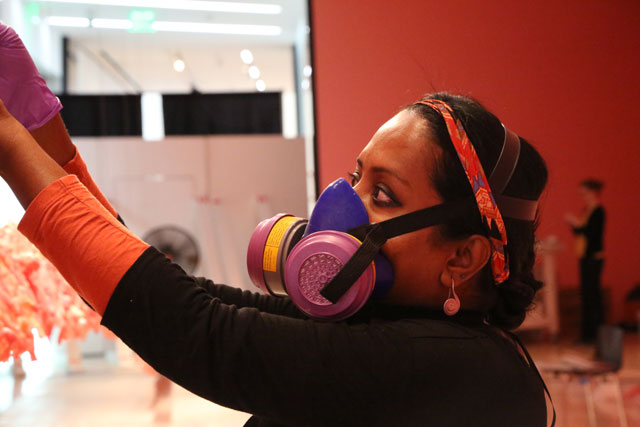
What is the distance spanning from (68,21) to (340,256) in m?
4.66

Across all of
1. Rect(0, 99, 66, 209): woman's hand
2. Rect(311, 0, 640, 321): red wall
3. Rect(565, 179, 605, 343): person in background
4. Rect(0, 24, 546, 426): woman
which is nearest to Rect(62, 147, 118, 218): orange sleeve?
Rect(0, 24, 546, 426): woman

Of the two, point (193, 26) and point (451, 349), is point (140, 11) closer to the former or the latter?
point (193, 26)

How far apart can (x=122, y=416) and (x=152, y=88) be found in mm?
2788

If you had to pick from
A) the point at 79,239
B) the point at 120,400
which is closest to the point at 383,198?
the point at 79,239

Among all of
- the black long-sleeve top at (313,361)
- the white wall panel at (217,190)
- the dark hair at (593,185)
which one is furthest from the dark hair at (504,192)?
the dark hair at (593,185)

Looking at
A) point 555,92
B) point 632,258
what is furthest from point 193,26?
point 632,258

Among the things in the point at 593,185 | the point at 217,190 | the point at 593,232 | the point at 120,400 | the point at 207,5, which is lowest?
the point at 120,400

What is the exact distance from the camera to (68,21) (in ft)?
15.5

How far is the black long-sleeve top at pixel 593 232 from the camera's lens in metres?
5.79

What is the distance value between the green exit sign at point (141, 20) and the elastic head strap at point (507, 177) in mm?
4687

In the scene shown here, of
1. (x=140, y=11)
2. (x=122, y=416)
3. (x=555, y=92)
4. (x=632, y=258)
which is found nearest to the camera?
(x=122, y=416)

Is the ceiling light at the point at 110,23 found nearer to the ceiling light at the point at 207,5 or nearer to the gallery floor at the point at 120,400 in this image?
the ceiling light at the point at 207,5

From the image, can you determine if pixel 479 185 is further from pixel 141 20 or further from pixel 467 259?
pixel 141 20

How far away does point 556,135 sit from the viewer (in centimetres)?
457
